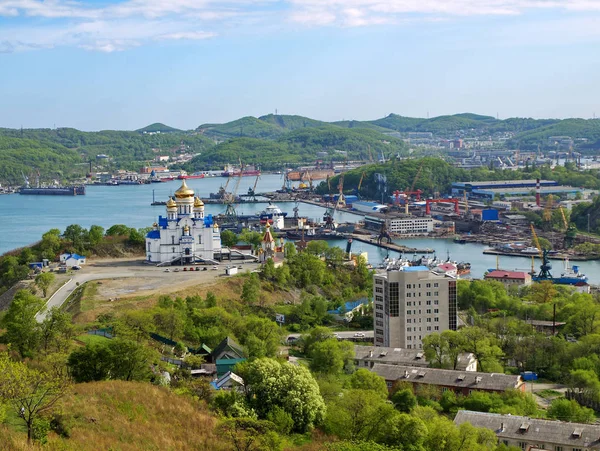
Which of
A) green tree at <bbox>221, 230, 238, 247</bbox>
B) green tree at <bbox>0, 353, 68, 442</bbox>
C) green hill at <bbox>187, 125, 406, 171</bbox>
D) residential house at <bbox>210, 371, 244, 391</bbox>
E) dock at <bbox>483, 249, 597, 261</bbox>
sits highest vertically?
green hill at <bbox>187, 125, 406, 171</bbox>

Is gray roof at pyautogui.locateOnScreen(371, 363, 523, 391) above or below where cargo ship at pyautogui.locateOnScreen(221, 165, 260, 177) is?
below

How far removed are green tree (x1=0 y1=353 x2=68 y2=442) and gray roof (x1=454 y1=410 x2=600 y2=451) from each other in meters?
3.69

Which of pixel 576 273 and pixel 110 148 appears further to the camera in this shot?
pixel 110 148

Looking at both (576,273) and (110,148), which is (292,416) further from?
(110,148)

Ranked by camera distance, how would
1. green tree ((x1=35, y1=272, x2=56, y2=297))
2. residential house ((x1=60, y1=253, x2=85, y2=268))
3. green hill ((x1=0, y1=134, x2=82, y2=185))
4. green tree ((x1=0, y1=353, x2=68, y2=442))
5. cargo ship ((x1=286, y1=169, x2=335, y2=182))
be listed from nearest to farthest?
green tree ((x1=0, y1=353, x2=68, y2=442)) → green tree ((x1=35, y1=272, x2=56, y2=297)) → residential house ((x1=60, y1=253, x2=85, y2=268)) → cargo ship ((x1=286, y1=169, x2=335, y2=182)) → green hill ((x1=0, y1=134, x2=82, y2=185))

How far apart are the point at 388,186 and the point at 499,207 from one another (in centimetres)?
935

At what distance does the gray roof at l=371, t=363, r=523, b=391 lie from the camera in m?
10.2

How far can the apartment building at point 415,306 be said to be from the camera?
12.8 meters

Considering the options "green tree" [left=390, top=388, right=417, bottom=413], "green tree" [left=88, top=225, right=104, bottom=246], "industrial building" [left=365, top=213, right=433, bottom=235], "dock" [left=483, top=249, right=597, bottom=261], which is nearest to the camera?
"green tree" [left=390, top=388, right=417, bottom=413]

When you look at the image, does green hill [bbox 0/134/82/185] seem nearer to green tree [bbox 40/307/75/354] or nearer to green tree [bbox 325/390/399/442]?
green tree [bbox 40/307/75/354]

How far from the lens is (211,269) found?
55.4ft

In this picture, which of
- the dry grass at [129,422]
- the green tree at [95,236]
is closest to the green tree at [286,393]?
the dry grass at [129,422]

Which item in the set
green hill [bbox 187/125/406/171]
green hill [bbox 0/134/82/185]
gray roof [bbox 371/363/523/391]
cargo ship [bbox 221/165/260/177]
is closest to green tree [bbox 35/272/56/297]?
gray roof [bbox 371/363/523/391]

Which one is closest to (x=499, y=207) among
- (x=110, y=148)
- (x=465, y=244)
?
(x=465, y=244)
